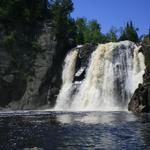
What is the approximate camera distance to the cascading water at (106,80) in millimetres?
70250

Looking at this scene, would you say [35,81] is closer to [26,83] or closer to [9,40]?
[26,83]

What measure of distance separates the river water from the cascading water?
22.5 metres

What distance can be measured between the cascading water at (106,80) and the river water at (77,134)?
22469mm

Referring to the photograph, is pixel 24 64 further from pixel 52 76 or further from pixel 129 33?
pixel 129 33

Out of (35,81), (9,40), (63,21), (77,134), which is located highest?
(63,21)

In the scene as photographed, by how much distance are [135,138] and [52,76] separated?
1776 inches

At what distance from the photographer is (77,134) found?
36.6 metres

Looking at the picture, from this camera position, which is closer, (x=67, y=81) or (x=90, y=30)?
(x=67, y=81)

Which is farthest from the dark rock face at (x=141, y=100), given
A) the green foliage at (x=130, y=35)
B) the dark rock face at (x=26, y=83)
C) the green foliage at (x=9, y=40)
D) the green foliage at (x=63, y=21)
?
the green foliage at (x=130, y=35)

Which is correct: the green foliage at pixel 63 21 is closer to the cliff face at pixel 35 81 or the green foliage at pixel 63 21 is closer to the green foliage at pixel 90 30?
the cliff face at pixel 35 81

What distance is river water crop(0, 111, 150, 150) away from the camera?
3100 cm

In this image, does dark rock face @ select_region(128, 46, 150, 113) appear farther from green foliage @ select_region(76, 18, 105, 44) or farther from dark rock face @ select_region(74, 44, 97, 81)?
green foliage @ select_region(76, 18, 105, 44)

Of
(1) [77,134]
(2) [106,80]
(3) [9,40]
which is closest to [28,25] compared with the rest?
(3) [9,40]

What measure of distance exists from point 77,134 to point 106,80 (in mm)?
36783
